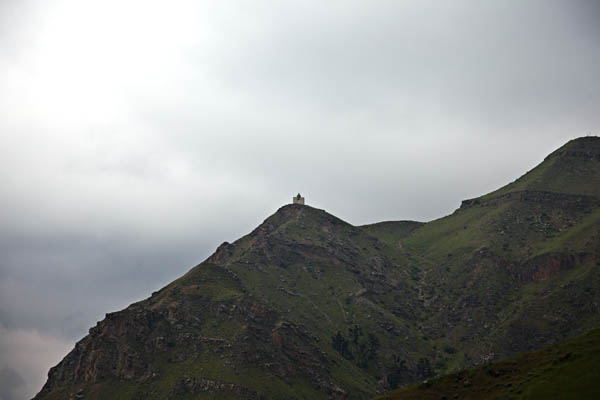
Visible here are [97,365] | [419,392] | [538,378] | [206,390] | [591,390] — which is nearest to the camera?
[591,390]

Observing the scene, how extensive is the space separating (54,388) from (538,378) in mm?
169769

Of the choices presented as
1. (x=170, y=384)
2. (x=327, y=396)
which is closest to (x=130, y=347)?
(x=170, y=384)

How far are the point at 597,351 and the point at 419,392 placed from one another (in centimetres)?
3486

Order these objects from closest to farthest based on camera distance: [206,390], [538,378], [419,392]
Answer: [538,378] → [419,392] → [206,390]

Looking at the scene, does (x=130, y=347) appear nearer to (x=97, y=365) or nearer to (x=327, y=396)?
(x=97, y=365)

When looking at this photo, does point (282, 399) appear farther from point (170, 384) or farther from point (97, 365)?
point (97, 365)

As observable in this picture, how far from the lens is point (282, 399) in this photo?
182875 millimetres

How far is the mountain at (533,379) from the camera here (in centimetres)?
8869

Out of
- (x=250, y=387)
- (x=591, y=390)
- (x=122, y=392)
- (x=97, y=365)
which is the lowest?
(x=591, y=390)

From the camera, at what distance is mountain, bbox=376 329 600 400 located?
88688mm

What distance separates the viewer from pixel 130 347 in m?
196

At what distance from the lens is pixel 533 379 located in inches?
3794

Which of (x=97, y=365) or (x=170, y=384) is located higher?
(x=97, y=365)

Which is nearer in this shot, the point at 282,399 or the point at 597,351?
the point at 597,351
